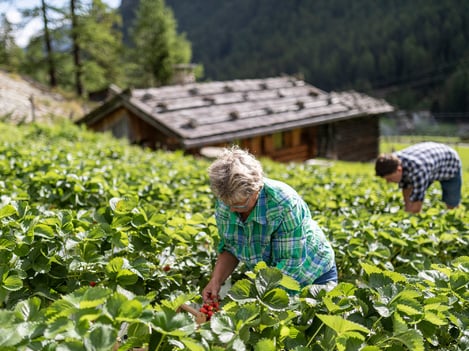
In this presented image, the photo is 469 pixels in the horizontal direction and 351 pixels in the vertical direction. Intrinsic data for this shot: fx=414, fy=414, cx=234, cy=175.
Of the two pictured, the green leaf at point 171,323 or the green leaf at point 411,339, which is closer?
the green leaf at point 171,323

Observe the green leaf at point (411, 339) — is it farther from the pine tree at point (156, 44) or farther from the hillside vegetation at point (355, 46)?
the hillside vegetation at point (355, 46)

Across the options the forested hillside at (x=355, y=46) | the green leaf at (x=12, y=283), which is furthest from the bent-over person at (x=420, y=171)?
the forested hillside at (x=355, y=46)

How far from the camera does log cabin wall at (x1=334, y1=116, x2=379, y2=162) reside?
21709mm

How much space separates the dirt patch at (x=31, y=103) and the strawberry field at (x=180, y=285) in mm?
17545

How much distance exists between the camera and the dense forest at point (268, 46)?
28.6 m

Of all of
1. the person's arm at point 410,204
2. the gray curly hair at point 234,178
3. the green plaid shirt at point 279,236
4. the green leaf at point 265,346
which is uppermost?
the gray curly hair at point 234,178

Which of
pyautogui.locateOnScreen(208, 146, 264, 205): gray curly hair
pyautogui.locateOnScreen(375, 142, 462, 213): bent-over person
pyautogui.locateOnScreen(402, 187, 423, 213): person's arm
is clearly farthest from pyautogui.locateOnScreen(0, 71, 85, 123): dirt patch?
pyautogui.locateOnScreen(208, 146, 264, 205): gray curly hair

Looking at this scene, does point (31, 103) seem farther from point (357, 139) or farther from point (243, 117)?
point (357, 139)

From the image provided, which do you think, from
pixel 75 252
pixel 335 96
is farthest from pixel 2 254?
pixel 335 96

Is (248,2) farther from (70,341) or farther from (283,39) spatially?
(70,341)

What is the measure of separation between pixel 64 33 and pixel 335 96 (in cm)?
1834

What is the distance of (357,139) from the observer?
23234 millimetres

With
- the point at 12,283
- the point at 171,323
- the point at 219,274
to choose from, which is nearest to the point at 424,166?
the point at 219,274

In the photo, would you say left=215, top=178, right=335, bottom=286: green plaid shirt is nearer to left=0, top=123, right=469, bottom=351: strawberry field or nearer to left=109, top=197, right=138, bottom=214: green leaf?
left=0, top=123, right=469, bottom=351: strawberry field
